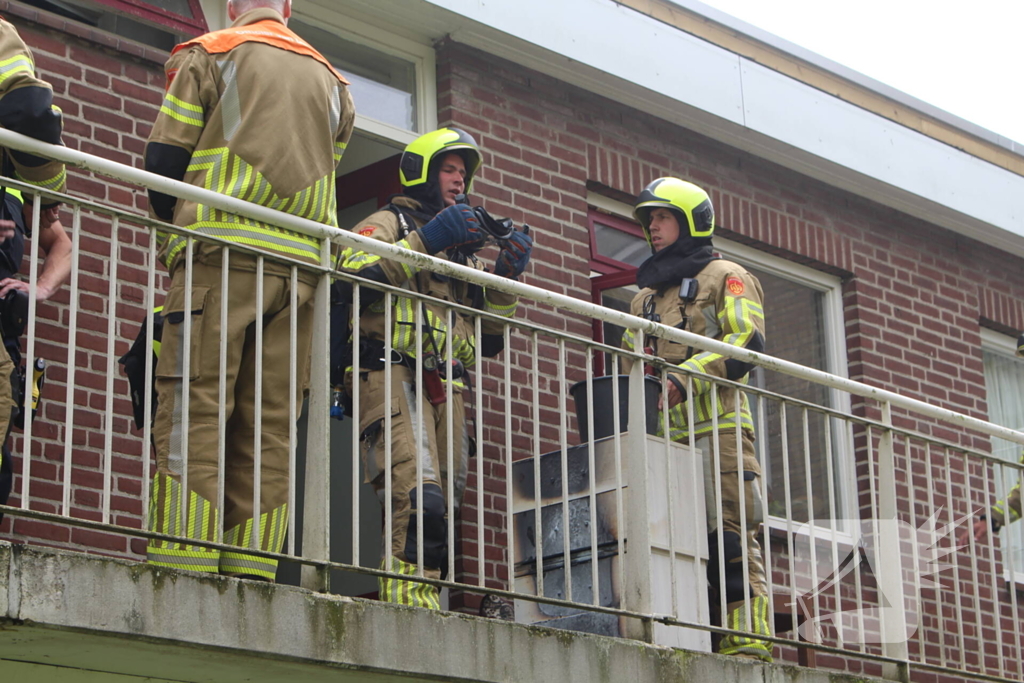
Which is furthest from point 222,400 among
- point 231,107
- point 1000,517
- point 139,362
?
point 1000,517

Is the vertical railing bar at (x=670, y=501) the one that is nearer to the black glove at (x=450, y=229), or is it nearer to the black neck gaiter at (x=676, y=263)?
Answer: the black glove at (x=450, y=229)

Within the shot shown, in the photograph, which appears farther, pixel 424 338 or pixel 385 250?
pixel 424 338

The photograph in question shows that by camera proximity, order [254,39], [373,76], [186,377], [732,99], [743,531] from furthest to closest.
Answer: [732,99]
[373,76]
[743,531]
[254,39]
[186,377]

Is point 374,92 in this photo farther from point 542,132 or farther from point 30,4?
point 30,4

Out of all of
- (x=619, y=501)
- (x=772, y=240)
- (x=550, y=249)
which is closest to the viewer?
(x=619, y=501)

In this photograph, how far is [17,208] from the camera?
5.16 m

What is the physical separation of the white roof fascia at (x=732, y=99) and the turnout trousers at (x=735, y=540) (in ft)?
7.99

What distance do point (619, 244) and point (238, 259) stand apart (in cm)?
400

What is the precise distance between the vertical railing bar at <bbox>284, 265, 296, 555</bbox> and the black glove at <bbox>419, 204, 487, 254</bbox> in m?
1.18

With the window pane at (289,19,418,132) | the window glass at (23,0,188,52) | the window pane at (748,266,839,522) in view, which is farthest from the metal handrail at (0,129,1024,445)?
the window pane at (748,266,839,522)

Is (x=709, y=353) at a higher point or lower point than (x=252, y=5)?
lower

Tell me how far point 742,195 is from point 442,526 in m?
4.09

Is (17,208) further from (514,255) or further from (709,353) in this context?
(709,353)

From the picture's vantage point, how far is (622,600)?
18.2 feet
